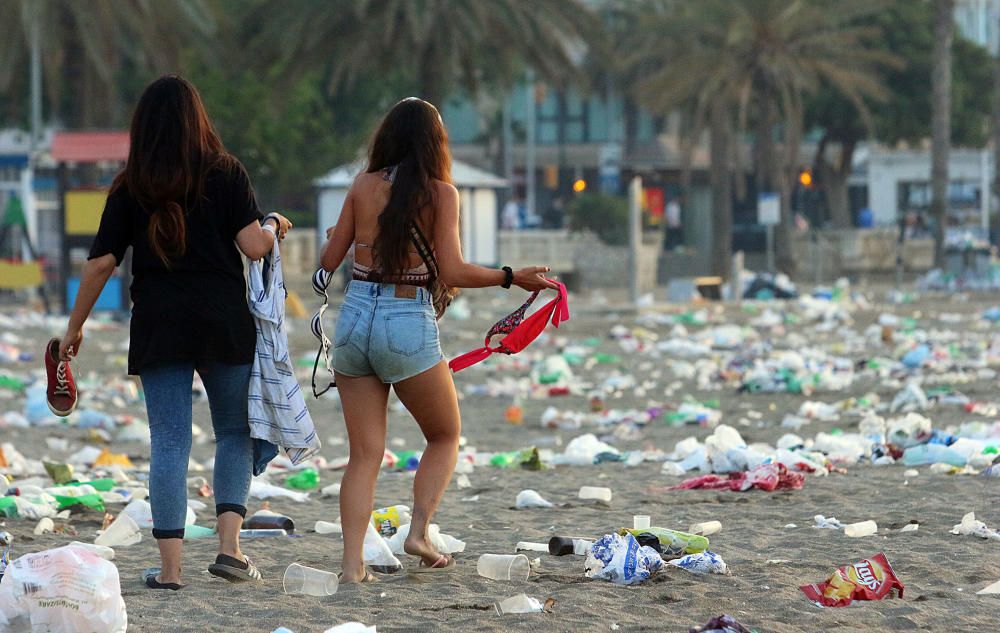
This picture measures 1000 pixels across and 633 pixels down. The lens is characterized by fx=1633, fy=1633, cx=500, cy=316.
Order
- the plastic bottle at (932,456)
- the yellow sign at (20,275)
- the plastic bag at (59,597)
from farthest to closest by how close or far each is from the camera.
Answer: the yellow sign at (20,275)
the plastic bottle at (932,456)
the plastic bag at (59,597)

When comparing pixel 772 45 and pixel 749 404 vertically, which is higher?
pixel 772 45

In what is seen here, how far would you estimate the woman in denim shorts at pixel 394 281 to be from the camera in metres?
4.81

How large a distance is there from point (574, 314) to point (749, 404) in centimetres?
1097

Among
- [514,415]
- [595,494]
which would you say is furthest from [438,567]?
Result: [514,415]

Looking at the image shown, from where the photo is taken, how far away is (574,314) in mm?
22828

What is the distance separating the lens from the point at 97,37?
27.2 metres

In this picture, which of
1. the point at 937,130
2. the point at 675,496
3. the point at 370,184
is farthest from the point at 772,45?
the point at 370,184

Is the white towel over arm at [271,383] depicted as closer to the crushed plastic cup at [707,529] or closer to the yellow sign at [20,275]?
the crushed plastic cup at [707,529]

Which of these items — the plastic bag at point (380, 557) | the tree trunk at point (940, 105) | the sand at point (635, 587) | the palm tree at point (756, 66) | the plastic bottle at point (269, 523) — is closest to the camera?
the sand at point (635, 587)

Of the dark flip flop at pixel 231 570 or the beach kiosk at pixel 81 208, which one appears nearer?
the dark flip flop at pixel 231 570

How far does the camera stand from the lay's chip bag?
465 cm

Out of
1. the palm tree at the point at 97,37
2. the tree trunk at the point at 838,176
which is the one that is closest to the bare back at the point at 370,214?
the palm tree at the point at 97,37

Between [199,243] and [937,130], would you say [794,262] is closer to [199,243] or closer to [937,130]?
[937,130]

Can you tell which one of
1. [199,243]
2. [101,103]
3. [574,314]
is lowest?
[574,314]
